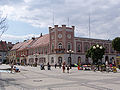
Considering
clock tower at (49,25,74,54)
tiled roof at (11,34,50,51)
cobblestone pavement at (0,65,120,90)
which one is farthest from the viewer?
tiled roof at (11,34,50,51)

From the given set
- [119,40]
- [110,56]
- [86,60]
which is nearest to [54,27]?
[86,60]

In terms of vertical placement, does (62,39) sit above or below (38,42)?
below

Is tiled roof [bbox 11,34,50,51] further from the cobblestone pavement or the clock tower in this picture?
the cobblestone pavement

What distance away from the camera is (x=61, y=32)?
48250 mm

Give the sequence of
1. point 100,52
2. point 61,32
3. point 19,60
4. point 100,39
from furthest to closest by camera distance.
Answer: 1. point 19,60
2. point 100,39
3. point 61,32
4. point 100,52

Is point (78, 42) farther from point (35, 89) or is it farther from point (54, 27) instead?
point (35, 89)

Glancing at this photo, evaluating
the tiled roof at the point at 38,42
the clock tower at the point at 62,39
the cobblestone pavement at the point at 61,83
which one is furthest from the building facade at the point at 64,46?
the cobblestone pavement at the point at 61,83

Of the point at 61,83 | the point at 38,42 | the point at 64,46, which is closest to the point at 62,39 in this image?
the point at 64,46

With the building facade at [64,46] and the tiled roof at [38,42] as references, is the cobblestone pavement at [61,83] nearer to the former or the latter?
the building facade at [64,46]

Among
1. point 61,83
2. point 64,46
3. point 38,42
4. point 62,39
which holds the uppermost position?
point 38,42

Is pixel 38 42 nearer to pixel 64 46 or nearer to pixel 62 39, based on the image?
pixel 62 39

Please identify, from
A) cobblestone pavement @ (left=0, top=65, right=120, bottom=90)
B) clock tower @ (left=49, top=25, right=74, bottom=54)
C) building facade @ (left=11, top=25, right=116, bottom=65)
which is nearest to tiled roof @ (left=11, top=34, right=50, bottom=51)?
building facade @ (left=11, top=25, right=116, bottom=65)

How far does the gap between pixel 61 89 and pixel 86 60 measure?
142 feet

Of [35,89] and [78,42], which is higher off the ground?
[78,42]
